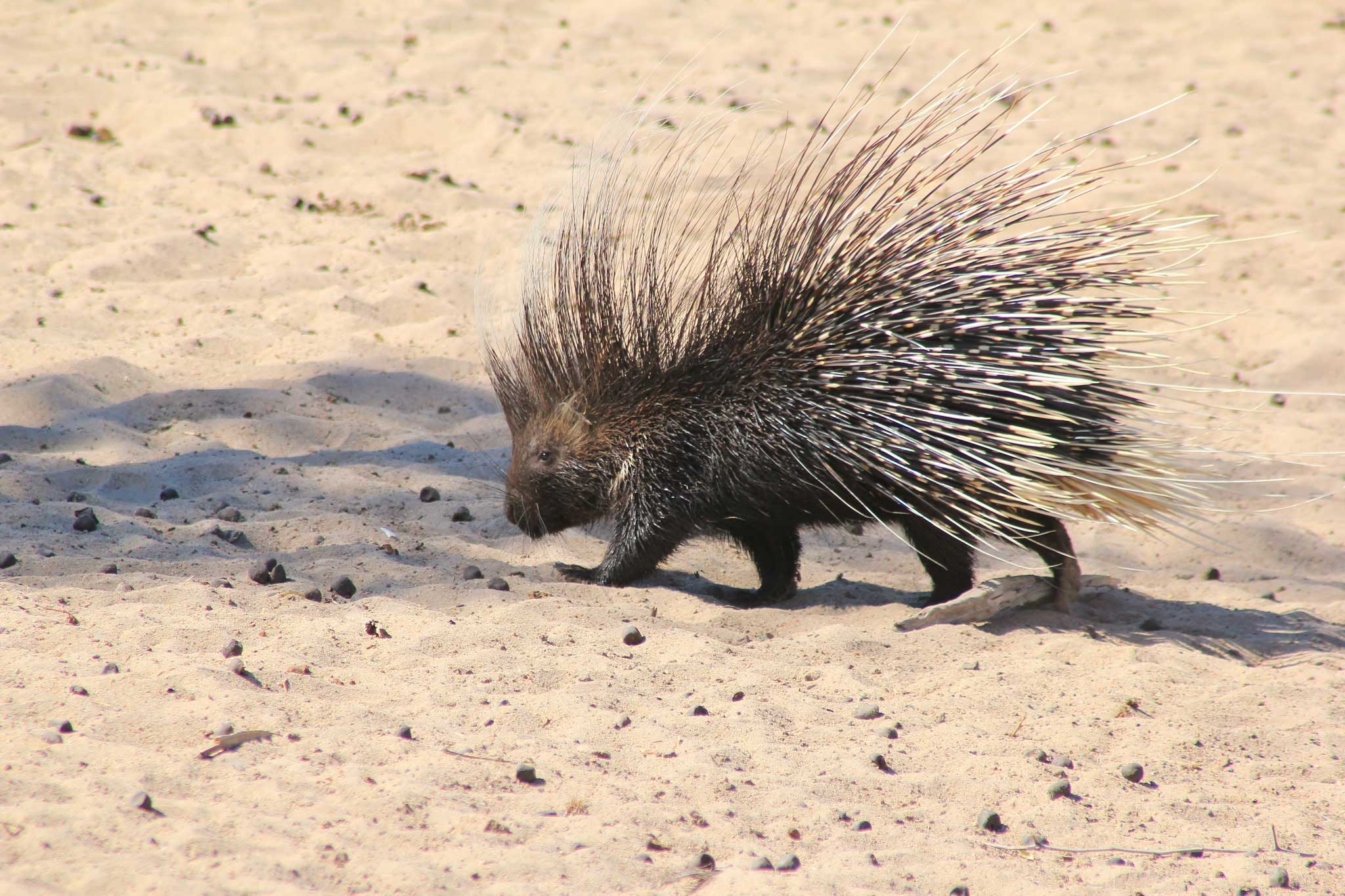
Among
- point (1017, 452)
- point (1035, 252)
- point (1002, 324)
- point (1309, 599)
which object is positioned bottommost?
point (1309, 599)

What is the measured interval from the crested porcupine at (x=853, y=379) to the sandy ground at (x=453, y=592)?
31 centimetres

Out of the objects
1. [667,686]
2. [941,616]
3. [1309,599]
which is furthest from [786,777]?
[1309,599]

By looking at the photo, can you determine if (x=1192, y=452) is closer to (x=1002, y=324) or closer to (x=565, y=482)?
(x=1002, y=324)

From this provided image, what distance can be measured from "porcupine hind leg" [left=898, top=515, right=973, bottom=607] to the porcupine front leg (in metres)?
0.77

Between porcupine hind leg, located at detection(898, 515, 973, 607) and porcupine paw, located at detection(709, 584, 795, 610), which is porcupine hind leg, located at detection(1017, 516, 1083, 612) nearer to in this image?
porcupine hind leg, located at detection(898, 515, 973, 607)

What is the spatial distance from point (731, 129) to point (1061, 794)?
238 inches

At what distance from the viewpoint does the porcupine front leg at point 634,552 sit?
4.04 m

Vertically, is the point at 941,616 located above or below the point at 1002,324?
below

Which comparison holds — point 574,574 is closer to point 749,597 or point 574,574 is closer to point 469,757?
point 749,597

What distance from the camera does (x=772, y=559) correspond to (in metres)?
4.18

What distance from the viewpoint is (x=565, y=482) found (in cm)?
424

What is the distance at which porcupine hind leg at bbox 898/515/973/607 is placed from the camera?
387 centimetres

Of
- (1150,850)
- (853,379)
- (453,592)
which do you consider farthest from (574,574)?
(1150,850)

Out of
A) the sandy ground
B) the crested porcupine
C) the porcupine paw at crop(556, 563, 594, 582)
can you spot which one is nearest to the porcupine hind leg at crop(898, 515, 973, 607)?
the crested porcupine
